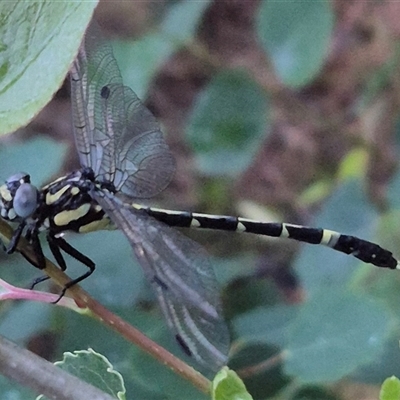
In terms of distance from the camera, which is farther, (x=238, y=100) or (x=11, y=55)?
(x=238, y=100)

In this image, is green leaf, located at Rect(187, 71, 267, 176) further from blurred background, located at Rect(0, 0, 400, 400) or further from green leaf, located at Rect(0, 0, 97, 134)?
green leaf, located at Rect(0, 0, 97, 134)

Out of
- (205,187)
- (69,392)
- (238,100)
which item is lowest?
(205,187)

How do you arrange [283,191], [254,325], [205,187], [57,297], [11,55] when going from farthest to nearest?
[283,191] → [205,187] → [254,325] → [57,297] → [11,55]

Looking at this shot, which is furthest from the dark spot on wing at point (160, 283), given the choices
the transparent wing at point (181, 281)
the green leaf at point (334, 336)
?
the green leaf at point (334, 336)

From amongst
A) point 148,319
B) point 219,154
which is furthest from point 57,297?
point 219,154

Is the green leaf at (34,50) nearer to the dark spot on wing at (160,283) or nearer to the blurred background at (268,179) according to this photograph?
the dark spot on wing at (160,283)

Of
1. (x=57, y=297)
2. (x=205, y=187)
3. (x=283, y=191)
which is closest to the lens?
(x=57, y=297)

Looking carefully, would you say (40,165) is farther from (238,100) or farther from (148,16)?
(148,16)

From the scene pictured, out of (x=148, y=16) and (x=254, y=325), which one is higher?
(x=148, y=16)
